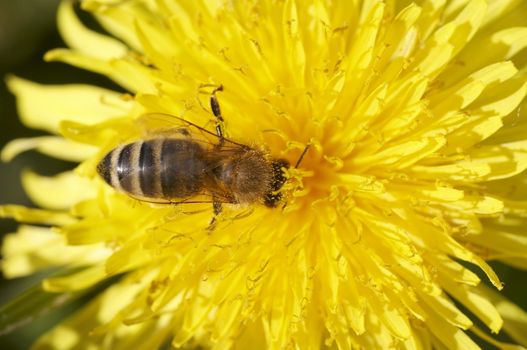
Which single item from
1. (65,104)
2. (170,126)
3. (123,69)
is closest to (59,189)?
(65,104)

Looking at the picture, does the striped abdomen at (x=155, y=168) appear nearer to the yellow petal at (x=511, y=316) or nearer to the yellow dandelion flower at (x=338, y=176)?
the yellow dandelion flower at (x=338, y=176)

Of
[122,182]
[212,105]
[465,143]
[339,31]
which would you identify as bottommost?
[122,182]

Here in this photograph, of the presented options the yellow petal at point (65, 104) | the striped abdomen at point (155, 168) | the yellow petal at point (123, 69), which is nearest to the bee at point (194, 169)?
the striped abdomen at point (155, 168)

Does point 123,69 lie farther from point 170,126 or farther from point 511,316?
point 511,316

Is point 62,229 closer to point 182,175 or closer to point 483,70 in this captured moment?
point 182,175

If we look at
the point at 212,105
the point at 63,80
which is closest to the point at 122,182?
the point at 212,105
